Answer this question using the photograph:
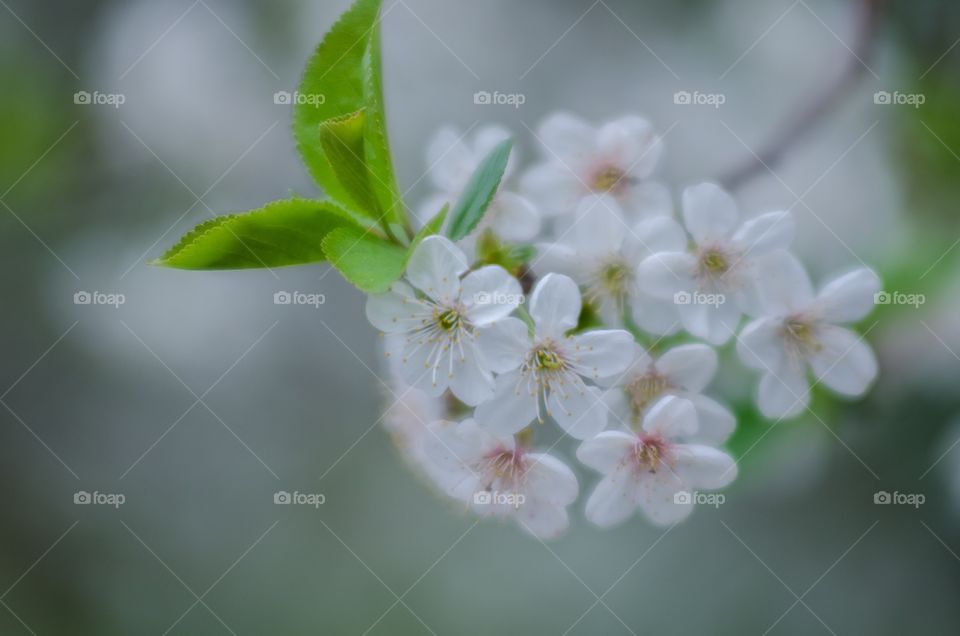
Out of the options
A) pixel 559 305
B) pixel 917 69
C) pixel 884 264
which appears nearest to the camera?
pixel 559 305

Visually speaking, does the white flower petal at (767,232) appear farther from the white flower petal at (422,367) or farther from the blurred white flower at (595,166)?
the white flower petal at (422,367)

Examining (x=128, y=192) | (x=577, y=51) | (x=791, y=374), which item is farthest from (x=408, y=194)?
(x=791, y=374)

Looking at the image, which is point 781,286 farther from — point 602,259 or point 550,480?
point 550,480

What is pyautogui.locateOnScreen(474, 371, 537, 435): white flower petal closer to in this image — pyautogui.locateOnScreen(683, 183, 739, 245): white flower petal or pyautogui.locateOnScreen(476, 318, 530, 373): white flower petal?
pyautogui.locateOnScreen(476, 318, 530, 373): white flower petal

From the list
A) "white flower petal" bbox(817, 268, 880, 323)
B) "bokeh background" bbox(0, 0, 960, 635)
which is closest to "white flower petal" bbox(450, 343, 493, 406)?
"white flower petal" bbox(817, 268, 880, 323)

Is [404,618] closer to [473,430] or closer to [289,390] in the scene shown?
[289,390]

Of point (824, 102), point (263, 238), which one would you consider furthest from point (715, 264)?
point (824, 102)
